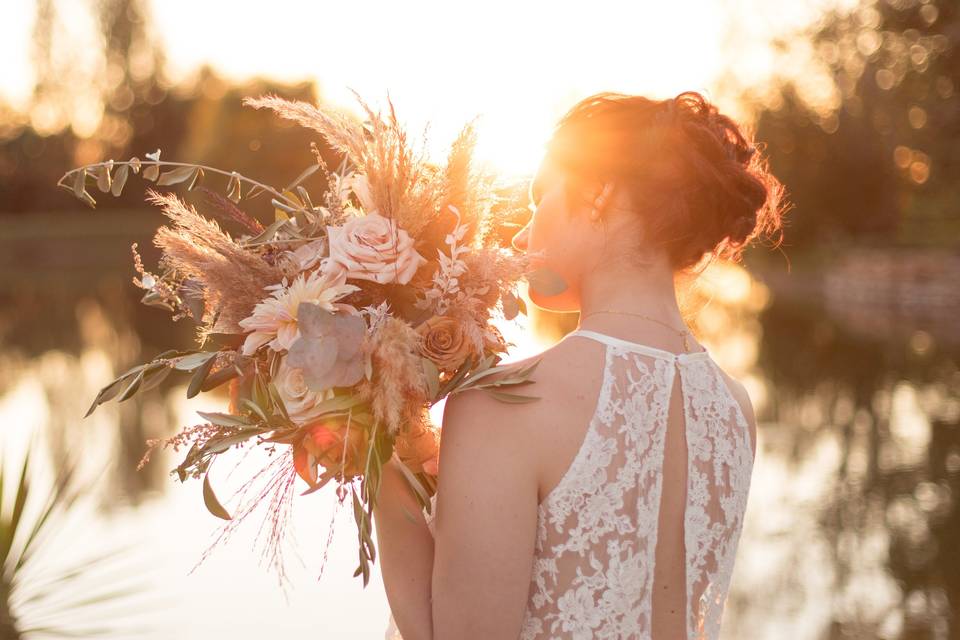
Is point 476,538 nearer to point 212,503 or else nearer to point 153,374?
point 212,503

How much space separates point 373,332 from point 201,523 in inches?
253

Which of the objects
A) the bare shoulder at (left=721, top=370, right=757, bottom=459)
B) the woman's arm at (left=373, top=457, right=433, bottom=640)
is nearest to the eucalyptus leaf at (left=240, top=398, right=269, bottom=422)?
the woman's arm at (left=373, top=457, right=433, bottom=640)

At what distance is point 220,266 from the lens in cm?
185

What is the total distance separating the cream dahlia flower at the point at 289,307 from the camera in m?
1.73

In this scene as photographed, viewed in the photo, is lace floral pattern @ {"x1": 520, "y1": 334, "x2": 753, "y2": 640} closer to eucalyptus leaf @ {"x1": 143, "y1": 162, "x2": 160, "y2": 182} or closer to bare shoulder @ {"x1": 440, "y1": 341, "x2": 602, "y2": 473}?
bare shoulder @ {"x1": 440, "y1": 341, "x2": 602, "y2": 473}

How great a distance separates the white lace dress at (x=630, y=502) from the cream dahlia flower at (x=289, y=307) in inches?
15.4

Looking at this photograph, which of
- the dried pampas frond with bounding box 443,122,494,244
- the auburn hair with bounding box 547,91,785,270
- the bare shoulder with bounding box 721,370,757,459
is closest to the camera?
the auburn hair with bounding box 547,91,785,270

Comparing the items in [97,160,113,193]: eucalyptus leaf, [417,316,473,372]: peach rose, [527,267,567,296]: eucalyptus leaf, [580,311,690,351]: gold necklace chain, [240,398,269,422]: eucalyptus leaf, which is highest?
[97,160,113,193]: eucalyptus leaf

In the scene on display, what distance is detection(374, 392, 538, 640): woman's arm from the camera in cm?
162

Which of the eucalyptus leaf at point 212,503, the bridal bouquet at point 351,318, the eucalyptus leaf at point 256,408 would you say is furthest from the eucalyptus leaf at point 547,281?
the eucalyptus leaf at point 212,503

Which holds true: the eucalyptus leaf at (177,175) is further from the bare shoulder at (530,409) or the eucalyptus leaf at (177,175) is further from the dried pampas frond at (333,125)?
the bare shoulder at (530,409)

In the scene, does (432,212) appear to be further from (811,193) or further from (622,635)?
(811,193)

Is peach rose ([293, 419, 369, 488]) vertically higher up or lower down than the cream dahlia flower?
lower down

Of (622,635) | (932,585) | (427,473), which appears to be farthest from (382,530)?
(932,585)
